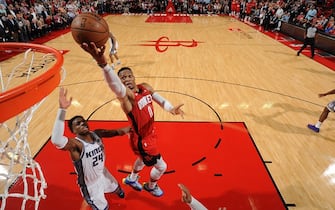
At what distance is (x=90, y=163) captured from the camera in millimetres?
2514

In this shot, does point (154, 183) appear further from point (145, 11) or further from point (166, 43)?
point (145, 11)

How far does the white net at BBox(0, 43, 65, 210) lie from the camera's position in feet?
8.16

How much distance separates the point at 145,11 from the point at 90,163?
20.8m

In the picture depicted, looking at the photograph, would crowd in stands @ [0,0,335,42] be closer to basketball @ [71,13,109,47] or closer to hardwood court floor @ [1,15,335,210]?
hardwood court floor @ [1,15,335,210]

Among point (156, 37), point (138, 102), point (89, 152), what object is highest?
point (138, 102)

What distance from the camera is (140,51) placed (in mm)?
9953

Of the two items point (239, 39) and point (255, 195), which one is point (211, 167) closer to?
point (255, 195)

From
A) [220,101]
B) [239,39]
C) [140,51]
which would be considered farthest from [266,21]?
[220,101]

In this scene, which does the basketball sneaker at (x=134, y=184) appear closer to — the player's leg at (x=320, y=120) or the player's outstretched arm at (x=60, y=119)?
the player's outstretched arm at (x=60, y=119)

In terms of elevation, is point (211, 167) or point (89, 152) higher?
point (89, 152)

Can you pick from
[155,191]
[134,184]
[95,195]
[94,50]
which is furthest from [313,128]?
[94,50]

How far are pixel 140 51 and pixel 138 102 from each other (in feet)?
25.1

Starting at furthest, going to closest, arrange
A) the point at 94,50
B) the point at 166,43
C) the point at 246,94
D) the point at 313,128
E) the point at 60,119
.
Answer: the point at 166,43 → the point at 246,94 → the point at 313,128 → the point at 60,119 → the point at 94,50

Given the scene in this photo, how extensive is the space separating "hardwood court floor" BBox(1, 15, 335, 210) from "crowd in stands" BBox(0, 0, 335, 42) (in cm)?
165
